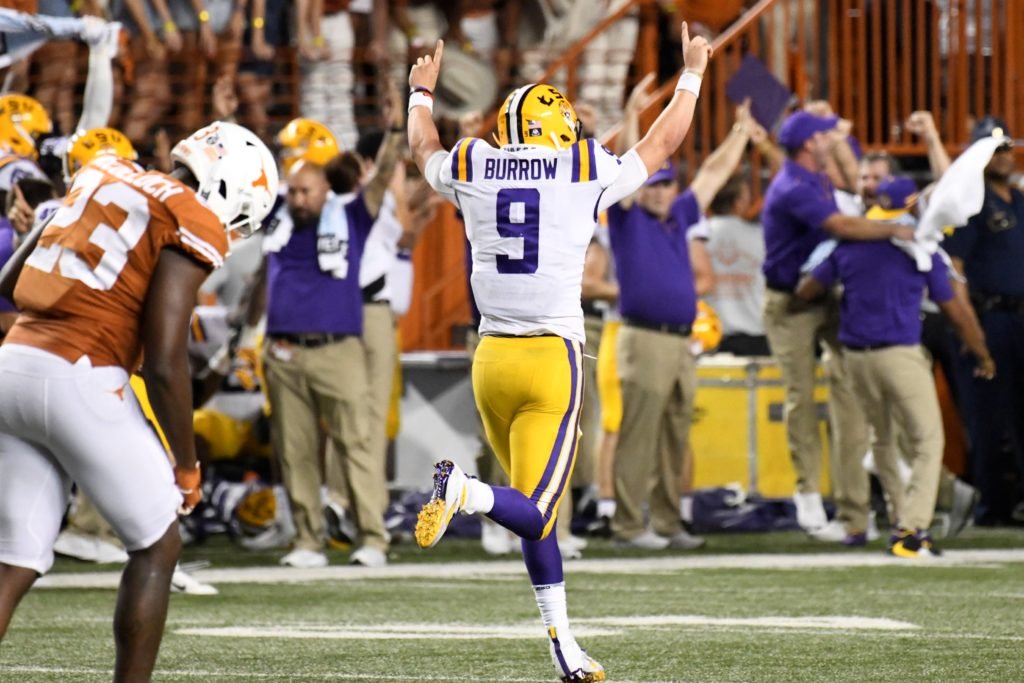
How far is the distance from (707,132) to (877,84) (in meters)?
1.30

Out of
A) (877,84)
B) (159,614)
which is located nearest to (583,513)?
(877,84)

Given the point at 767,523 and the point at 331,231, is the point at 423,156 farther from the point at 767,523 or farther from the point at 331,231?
the point at 767,523

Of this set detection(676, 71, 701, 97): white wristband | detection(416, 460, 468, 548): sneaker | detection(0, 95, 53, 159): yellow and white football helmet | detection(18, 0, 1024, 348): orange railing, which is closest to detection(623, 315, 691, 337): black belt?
detection(0, 95, 53, 159): yellow and white football helmet

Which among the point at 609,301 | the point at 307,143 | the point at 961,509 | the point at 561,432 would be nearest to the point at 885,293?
the point at 609,301

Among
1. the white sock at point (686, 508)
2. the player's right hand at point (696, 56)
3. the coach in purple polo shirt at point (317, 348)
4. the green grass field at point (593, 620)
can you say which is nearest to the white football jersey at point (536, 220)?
the player's right hand at point (696, 56)

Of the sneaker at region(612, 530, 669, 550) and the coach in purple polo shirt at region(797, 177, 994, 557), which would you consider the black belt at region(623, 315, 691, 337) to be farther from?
the sneaker at region(612, 530, 669, 550)

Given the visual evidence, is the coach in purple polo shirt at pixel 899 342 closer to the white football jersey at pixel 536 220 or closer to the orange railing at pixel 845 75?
the orange railing at pixel 845 75

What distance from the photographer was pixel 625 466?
445 inches

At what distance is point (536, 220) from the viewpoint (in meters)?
6.45

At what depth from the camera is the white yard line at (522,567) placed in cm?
977

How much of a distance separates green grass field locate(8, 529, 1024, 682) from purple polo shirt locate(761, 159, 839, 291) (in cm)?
167

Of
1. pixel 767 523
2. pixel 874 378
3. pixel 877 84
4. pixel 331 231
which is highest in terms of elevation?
pixel 877 84

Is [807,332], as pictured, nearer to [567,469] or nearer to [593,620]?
[593,620]

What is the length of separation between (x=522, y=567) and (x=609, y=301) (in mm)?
2183
